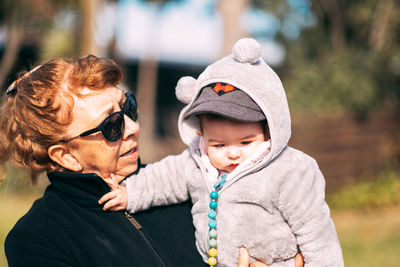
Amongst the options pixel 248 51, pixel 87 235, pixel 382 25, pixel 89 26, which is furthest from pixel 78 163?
pixel 382 25

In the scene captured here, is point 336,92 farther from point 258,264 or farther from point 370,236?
point 258,264

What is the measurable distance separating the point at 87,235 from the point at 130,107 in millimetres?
695

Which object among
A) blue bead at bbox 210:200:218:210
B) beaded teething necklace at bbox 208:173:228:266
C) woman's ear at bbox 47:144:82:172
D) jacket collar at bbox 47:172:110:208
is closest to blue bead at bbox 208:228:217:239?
beaded teething necklace at bbox 208:173:228:266

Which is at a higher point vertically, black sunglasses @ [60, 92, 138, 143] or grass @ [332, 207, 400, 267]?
black sunglasses @ [60, 92, 138, 143]

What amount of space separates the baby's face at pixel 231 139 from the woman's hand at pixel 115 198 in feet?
1.55

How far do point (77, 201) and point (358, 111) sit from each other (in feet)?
28.8

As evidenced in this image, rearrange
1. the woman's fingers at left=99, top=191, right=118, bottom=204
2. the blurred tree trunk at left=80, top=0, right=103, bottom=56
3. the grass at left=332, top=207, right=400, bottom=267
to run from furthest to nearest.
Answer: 1. the blurred tree trunk at left=80, top=0, right=103, bottom=56
2. the grass at left=332, top=207, right=400, bottom=267
3. the woman's fingers at left=99, top=191, right=118, bottom=204

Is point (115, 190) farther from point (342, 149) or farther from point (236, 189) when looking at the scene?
point (342, 149)

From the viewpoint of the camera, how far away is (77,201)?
7.06 feet

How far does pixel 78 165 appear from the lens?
2.27 m

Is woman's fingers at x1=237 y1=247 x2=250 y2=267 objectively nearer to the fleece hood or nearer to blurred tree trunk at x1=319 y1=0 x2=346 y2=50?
the fleece hood

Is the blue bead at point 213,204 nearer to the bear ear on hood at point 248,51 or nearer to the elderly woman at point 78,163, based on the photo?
the elderly woman at point 78,163

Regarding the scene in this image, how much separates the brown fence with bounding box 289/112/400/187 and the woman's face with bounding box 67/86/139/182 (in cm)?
679

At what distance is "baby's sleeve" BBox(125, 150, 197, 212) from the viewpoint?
231cm
